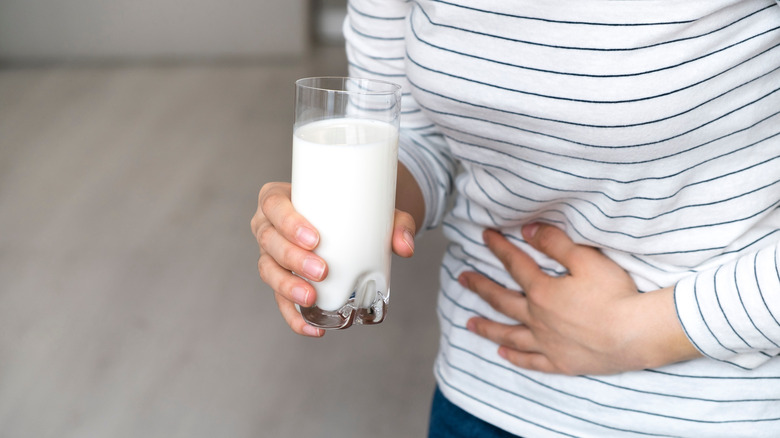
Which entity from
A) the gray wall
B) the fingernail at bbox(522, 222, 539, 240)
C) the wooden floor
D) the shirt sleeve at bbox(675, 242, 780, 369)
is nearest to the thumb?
the fingernail at bbox(522, 222, 539, 240)

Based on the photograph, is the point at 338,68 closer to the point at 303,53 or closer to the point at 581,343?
the point at 303,53

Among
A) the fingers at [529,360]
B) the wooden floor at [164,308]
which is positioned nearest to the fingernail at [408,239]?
the fingers at [529,360]

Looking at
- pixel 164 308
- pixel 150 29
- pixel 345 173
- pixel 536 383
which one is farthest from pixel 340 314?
pixel 150 29

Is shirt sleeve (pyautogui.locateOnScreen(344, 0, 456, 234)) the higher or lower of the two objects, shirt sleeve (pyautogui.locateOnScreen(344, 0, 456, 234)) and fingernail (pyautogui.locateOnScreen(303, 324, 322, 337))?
the higher

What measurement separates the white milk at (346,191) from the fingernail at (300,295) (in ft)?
0.06

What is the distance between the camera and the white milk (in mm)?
605

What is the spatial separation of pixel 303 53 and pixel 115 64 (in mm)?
1178

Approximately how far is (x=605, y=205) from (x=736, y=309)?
14 centimetres

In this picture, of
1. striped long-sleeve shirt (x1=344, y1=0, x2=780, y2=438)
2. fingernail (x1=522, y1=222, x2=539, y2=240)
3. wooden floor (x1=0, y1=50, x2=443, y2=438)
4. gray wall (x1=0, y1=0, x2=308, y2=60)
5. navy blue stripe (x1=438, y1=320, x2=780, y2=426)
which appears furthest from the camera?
gray wall (x1=0, y1=0, x2=308, y2=60)

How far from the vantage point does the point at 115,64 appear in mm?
4082

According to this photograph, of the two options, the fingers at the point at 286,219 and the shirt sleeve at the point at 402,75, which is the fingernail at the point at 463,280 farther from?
the fingers at the point at 286,219

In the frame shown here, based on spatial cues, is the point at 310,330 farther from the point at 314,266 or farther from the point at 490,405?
the point at 490,405

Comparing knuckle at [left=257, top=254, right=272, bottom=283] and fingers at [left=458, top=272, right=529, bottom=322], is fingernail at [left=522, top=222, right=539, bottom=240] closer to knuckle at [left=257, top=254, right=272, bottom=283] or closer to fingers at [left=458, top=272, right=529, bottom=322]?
fingers at [left=458, top=272, right=529, bottom=322]

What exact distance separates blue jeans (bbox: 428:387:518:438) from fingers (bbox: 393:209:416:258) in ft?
0.85
